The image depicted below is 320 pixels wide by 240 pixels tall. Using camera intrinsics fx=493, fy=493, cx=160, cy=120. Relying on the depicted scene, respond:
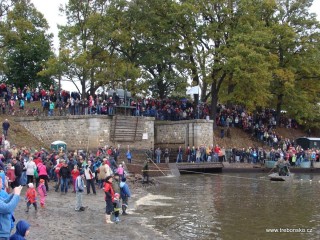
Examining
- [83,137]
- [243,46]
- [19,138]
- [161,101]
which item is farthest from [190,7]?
[19,138]

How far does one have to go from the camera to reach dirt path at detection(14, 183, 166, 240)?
47.3 ft

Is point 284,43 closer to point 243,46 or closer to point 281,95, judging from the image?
point 281,95

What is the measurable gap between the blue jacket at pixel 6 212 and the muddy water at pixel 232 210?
6.94 meters

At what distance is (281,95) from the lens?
52344 mm

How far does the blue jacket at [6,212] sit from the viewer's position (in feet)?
27.5

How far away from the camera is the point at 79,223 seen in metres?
16.2

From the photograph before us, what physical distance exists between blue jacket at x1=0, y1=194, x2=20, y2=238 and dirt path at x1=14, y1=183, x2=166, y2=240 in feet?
16.8

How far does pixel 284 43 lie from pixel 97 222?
129ft

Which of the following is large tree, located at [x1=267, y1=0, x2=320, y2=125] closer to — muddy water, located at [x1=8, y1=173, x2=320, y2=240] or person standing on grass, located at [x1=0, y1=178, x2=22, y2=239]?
muddy water, located at [x1=8, y1=173, x2=320, y2=240]

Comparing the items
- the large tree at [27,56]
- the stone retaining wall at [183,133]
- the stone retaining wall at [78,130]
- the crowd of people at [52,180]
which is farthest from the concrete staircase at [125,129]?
the large tree at [27,56]

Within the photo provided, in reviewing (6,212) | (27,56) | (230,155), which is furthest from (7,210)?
(27,56)

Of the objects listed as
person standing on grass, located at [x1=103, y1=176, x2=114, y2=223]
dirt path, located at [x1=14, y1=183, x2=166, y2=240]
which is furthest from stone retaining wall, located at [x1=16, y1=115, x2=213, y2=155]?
person standing on grass, located at [x1=103, y1=176, x2=114, y2=223]

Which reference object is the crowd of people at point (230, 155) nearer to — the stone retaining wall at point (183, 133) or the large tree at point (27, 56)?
the stone retaining wall at point (183, 133)

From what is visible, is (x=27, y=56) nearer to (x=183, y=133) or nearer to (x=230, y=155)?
(x=183, y=133)
